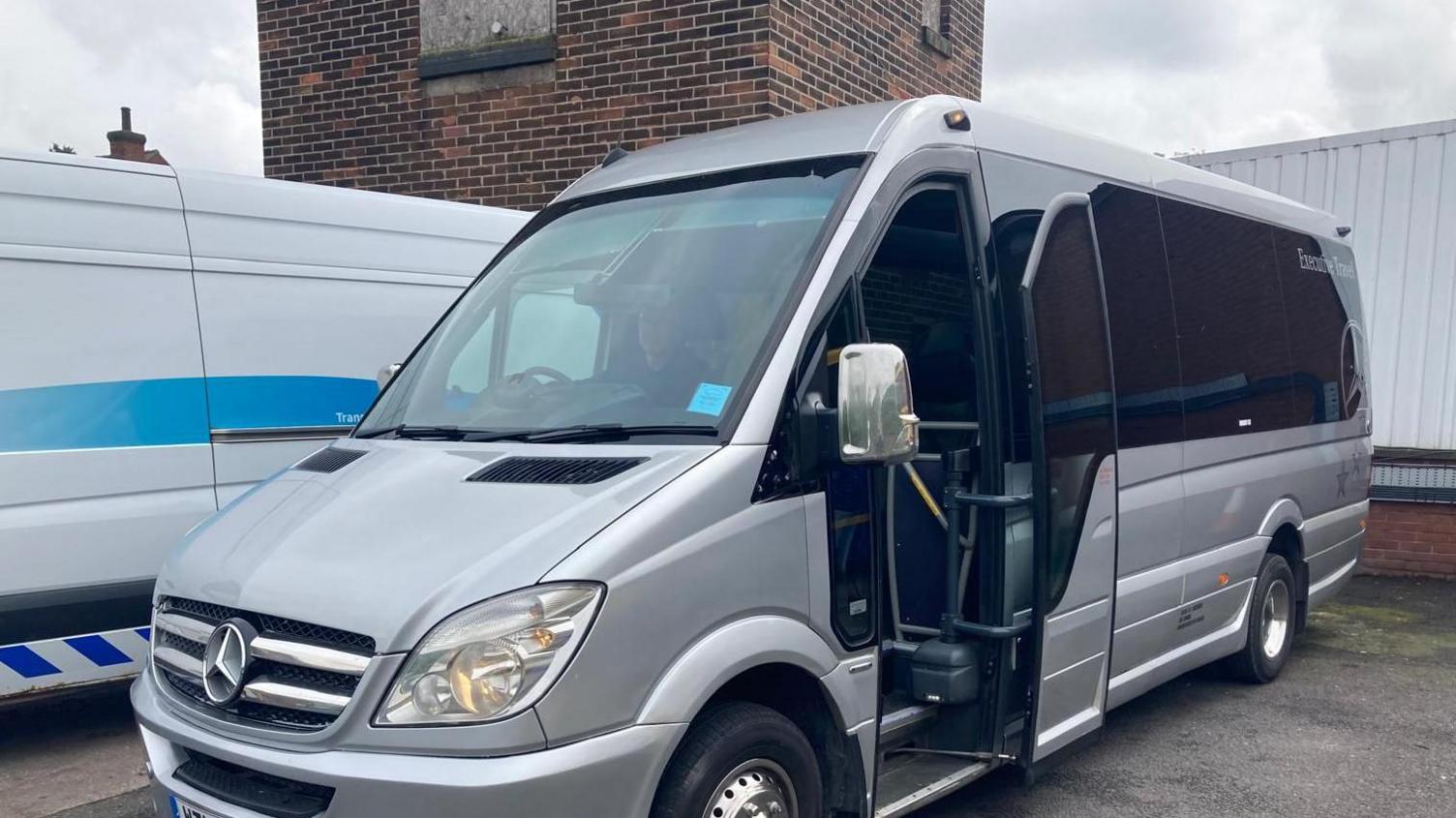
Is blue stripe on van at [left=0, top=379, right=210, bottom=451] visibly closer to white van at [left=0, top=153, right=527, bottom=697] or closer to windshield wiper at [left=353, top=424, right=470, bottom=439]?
white van at [left=0, top=153, right=527, bottom=697]

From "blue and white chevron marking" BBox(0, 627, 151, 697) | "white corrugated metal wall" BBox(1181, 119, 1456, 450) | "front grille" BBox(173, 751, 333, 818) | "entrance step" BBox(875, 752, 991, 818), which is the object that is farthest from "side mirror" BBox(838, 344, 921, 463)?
"white corrugated metal wall" BBox(1181, 119, 1456, 450)

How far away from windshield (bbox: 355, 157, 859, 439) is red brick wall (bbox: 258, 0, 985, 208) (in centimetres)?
446

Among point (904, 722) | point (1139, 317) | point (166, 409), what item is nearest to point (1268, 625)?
point (1139, 317)

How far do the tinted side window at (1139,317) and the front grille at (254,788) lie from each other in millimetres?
3343

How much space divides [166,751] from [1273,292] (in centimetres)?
563

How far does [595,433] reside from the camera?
11.5ft

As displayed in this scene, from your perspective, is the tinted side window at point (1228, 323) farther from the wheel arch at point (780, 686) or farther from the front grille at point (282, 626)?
the front grille at point (282, 626)

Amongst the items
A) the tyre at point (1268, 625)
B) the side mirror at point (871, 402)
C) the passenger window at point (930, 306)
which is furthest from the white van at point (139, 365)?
the tyre at point (1268, 625)

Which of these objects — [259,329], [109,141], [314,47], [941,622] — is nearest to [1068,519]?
[941,622]

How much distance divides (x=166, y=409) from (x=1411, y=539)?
367 inches

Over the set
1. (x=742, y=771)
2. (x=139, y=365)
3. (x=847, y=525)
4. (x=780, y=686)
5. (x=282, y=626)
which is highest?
(x=139, y=365)

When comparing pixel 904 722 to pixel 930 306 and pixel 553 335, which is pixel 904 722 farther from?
pixel 553 335

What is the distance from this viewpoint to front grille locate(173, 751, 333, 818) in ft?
9.49

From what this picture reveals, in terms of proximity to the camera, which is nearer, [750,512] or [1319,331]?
[750,512]
